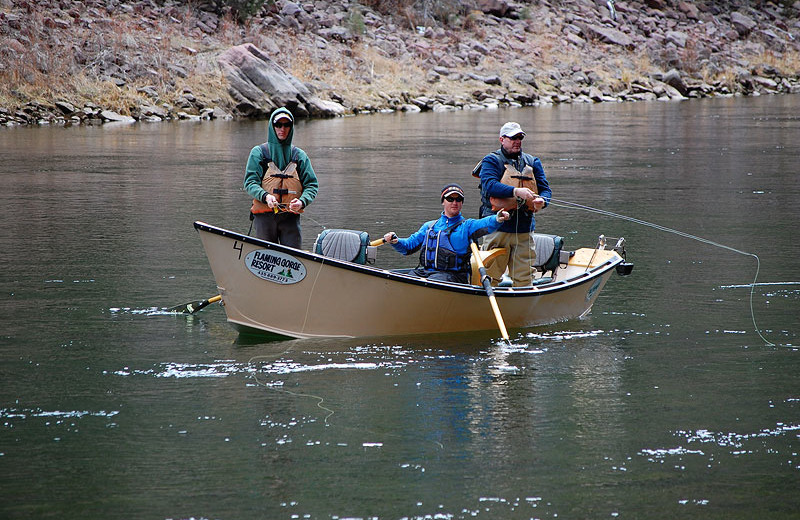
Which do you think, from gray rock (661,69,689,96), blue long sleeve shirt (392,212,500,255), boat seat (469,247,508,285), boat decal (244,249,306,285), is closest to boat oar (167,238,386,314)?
blue long sleeve shirt (392,212,500,255)

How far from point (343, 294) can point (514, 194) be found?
1.59 metres

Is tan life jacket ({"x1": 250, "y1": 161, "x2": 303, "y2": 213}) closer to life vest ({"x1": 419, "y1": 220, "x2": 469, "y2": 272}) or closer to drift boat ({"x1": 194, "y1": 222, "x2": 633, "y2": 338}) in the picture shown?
drift boat ({"x1": 194, "y1": 222, "x2": 633, "y2": 338})

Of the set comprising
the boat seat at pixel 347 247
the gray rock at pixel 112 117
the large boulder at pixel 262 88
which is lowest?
the boat seat at pixel 347 247

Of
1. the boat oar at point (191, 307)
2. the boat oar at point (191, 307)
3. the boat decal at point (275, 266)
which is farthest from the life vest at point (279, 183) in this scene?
the boat oar at point (191, 307)

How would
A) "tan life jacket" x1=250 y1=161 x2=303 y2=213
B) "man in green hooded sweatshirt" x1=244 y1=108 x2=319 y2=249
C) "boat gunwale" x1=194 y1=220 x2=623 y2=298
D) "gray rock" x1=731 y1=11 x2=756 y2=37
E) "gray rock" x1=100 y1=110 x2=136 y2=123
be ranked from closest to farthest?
"boat gunwale" x1=194 y1=220 x2=623 y2=298
"man in green hooded sweatshirt" x1=244 y1=108 x2=319 y2=249
"tan life jacket" x1=250 y1=161 x2=303 y2=213
"gray rock" x1=100 y1=110 x2=136 y2=123
"gray rock" x1=731 y1=11 x2=756 y2=37

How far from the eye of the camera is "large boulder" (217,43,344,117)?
37.1 m

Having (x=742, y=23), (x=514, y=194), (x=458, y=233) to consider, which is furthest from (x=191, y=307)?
(x=742, y=23)

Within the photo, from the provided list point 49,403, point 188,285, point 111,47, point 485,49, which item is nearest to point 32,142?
Result: point 111,47

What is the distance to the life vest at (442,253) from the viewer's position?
920 cm

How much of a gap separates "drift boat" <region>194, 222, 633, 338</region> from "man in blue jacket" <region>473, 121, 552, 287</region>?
16 centimetres

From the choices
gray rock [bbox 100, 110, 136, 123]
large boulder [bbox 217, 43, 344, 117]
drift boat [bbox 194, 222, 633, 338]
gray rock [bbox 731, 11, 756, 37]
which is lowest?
drift boat [bbox 194, 222, 633, 338]

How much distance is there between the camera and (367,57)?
44.9 m

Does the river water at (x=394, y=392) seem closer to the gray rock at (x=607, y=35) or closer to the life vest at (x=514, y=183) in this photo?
the life vest at (x=514, y=183)

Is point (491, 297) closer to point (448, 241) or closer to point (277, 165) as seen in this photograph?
point (448, 241)
